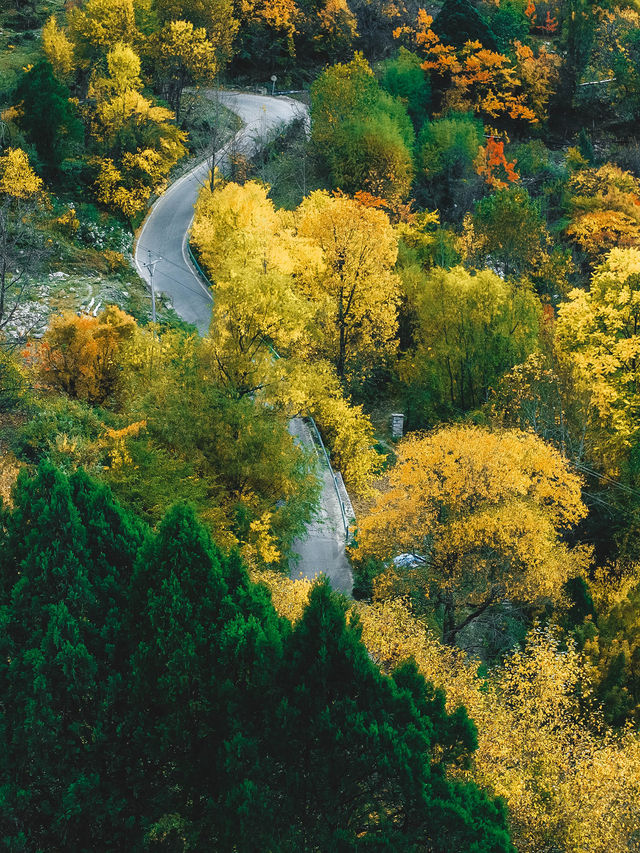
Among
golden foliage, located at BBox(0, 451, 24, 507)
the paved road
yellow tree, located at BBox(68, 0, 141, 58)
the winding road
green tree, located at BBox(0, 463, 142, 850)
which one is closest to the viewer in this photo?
green tree, located at BBox(0, 463, 142, 850)

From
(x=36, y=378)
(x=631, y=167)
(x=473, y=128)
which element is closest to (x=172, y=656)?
(x=36, y=378)

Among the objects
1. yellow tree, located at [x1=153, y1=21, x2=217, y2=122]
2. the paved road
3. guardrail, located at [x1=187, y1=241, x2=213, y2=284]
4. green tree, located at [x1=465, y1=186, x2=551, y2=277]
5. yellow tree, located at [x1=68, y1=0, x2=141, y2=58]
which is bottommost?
the paved road

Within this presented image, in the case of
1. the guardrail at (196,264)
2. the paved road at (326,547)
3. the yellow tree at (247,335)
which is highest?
the yellow tree at (247,335)

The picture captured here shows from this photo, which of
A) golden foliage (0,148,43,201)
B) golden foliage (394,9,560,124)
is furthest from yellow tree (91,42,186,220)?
golden foliage (394,9,560,124)

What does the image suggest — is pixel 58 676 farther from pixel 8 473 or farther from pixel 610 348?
pixel 610 348

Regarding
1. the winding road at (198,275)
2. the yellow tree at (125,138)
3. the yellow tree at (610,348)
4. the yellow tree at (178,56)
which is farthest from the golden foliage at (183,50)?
the yellow tree at (610,348)

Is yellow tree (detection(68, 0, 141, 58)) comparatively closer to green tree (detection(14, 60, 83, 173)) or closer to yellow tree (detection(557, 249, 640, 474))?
green tree (detection(14, 60, 83, 173))

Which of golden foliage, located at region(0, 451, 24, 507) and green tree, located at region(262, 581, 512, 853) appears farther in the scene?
golden foliage, located at region(0, 451, 24, 507)

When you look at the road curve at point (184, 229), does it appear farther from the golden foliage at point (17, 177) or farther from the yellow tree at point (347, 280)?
the golden foliage at point (17, 177)
